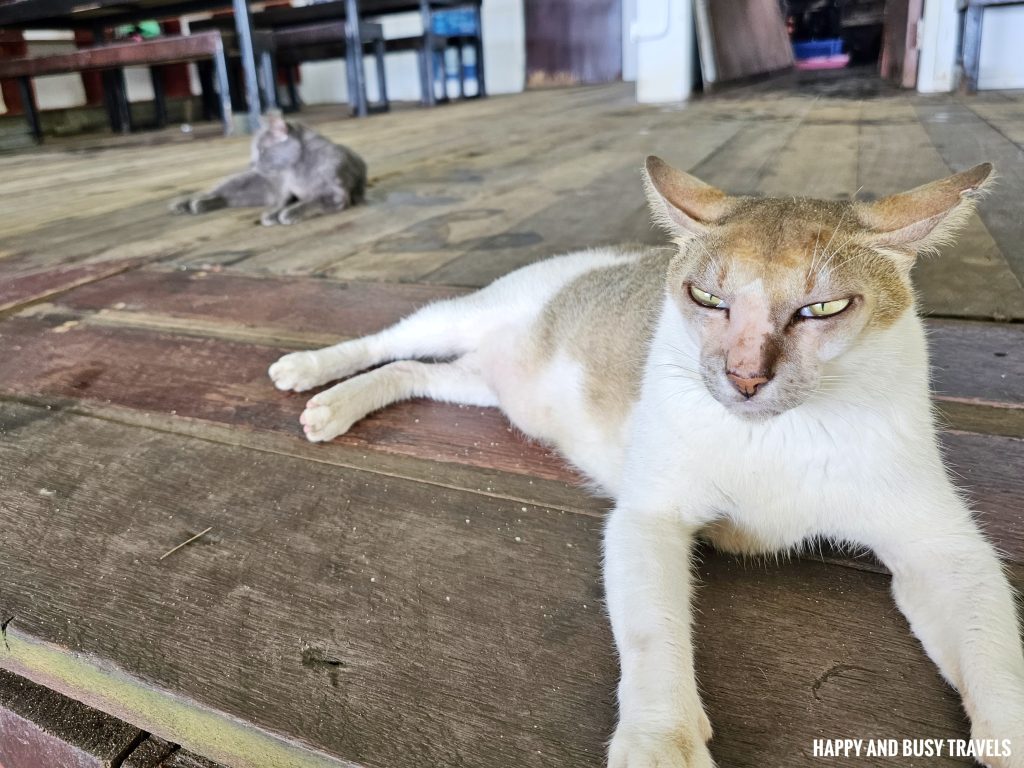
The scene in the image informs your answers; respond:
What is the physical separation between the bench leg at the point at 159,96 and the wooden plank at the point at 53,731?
7.87 m

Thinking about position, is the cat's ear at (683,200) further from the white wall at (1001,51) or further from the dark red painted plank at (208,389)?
the white wall at (1001,51)

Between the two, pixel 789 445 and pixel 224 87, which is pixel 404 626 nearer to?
pixel 789 445

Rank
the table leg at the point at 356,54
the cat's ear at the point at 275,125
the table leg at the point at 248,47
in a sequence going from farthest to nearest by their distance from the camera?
the table leg at the point at 356,54 → the table leg at the point at 248,47 → the cat's ear at the point at 275,125

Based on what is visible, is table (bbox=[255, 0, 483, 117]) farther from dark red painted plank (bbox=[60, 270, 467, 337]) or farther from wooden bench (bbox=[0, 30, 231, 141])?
dark red painted plank (bbox=[60, 270, 467, 337])

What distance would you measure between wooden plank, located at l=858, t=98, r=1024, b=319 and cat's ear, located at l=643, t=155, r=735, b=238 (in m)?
0.81

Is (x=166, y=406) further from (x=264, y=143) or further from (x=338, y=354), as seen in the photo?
(x=264, y=143)

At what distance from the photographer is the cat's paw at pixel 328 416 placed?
1245 mm

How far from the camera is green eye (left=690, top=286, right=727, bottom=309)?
887 mm

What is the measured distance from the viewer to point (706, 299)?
0.90 metres

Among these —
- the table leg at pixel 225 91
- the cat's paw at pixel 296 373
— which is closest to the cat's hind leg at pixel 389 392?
the cat's paw at pixel 296 373

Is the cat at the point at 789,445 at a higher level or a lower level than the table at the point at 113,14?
lower

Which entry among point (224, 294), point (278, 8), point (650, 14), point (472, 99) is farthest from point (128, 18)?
point (224, 294)

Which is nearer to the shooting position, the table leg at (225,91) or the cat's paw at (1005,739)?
the cat's paw at (1005,739)

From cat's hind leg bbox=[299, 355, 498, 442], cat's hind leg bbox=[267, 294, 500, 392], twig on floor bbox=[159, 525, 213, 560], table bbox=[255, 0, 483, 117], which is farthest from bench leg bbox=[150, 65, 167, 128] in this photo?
Answer: twig on floor bbox=[159, 525, 213, 560]
